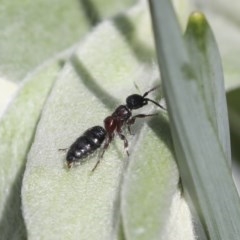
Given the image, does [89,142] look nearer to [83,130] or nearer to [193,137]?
[83,130]

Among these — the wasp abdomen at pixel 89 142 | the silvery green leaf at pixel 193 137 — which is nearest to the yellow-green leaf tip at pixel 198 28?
the silvery green leaf at pixel 193 137

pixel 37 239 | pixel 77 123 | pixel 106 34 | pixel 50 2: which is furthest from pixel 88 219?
pixel 50 2

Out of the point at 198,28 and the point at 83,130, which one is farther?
the point at 83,130

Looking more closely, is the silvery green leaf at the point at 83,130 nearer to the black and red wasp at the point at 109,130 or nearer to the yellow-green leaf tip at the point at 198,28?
the black and red wasp at the point at 109,130

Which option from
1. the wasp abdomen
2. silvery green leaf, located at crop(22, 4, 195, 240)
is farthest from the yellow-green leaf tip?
the wasp abdomen

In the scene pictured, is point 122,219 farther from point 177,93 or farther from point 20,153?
point 20,153

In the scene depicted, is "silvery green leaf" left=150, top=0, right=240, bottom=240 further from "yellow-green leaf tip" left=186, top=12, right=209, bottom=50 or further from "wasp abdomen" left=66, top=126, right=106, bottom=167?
"wasp abdomen" left=66, top=126, right=106, bottom=167

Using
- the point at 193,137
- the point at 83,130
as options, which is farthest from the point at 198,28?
the point at 83,130

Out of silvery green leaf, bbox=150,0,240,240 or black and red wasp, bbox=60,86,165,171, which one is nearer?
silvery green leaf, bbox=150,0,240,240

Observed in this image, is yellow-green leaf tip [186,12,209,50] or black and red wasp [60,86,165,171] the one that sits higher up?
yellow-green leaf tip [186,12,209,50]
